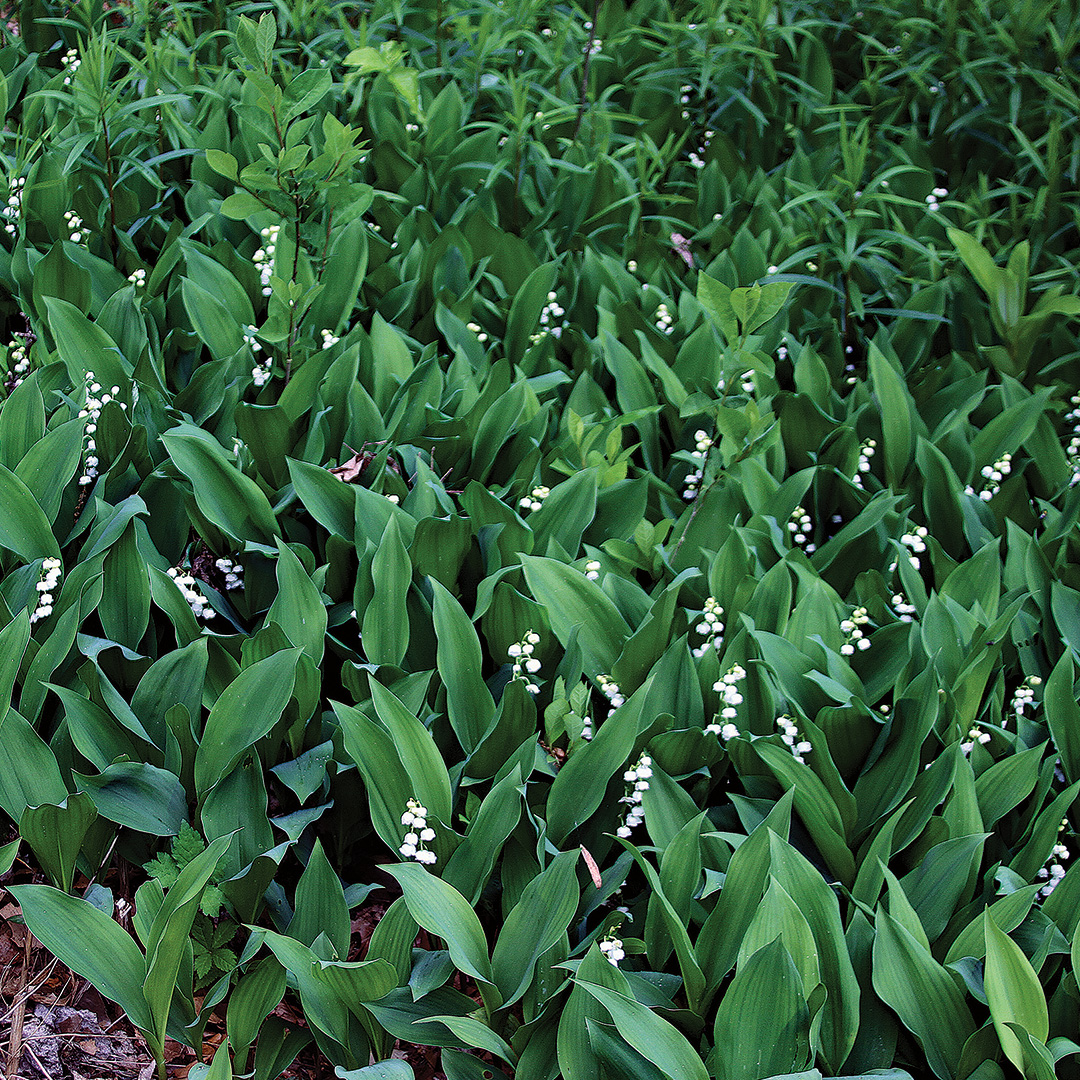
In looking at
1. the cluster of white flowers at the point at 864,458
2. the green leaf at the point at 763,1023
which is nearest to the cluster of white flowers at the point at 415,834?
the green leaf at the point at 763,1023

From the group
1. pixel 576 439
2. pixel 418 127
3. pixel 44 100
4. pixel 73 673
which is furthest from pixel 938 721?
pixel 44 100

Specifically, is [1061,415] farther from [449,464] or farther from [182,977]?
[182,977]

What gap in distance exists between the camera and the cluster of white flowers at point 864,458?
7.94 ft

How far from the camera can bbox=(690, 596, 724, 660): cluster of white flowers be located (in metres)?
1.89

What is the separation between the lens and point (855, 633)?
6.38 feet

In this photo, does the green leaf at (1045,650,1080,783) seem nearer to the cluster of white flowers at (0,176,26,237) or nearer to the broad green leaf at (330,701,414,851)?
the broad green leaf at (330,701,414,851)

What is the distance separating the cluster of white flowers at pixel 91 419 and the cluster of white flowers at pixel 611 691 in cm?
111

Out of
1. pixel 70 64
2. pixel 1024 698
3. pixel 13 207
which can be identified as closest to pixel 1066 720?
pixel 1024 698

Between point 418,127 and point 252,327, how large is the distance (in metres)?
1.34

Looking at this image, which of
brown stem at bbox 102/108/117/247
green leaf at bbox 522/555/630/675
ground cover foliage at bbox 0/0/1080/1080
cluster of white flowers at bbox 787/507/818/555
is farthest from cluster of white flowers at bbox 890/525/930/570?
brown stem at bbox 102/108/117/247

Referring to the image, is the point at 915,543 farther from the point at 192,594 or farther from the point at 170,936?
the point at 170,936

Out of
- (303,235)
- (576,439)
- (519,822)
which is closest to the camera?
(519,822)

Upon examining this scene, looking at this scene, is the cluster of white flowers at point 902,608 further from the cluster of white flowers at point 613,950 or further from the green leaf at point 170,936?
the green leaf at point 170,936

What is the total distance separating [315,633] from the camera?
1839 mm
